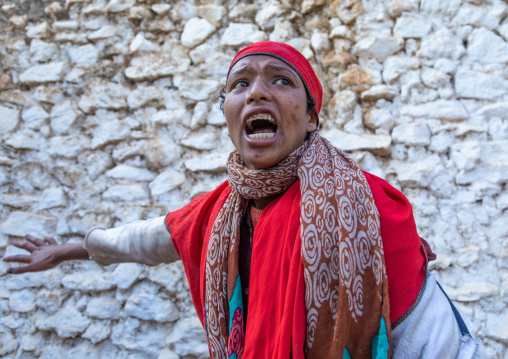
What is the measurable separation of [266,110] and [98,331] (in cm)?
168

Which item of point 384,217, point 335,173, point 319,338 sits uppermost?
point 335,173

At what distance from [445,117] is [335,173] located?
1.16 metres

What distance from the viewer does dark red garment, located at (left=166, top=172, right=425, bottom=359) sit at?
36.4 inches

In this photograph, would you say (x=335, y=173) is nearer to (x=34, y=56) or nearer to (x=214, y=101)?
(x=214, y=101)

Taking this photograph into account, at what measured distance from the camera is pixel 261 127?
1246 millimetres

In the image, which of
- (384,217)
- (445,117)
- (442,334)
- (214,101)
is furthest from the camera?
(214,101)

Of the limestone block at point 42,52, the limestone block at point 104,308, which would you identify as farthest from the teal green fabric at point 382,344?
the limestone block at point 42,52

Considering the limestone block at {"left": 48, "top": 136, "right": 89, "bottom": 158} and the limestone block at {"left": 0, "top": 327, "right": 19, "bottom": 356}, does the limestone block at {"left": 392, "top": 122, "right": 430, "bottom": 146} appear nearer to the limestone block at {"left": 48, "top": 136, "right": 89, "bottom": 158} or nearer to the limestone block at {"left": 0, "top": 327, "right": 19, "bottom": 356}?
the limestone block at {"left": 48, "top": 136, "right": 89, "bottom": 158}

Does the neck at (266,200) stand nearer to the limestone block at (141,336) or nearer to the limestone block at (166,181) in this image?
the limestone block at (166,181)

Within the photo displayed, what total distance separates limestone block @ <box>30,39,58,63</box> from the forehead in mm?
1930

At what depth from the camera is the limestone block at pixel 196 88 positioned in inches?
89.9

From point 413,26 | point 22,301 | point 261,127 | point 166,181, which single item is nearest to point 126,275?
point 166,181

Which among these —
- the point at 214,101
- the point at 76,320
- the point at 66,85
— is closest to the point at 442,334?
the point at 214,101

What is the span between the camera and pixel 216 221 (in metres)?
1.25
